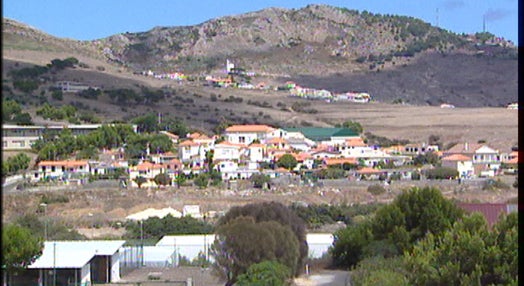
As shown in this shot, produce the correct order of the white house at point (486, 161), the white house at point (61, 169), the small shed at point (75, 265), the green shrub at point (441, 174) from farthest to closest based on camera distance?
the white house at point (486, 161) < the green shrub at point (441, 174) < the white house at point (61, 169) < the small shed at point (75, 265)

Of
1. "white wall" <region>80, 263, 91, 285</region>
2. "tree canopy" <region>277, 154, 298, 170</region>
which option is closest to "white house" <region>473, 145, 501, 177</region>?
"tree canopy" <region>277, 154, 298, 170</region>

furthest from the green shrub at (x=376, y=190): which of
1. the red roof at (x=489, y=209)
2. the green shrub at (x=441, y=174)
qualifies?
the red roof at (x=489, y=209)

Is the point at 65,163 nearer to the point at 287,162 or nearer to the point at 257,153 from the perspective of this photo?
the point at 257,153

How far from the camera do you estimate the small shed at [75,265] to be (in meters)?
15.2

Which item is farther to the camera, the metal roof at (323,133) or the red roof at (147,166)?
the metal roof at (323,133)

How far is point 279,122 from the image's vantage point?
58.7 metres

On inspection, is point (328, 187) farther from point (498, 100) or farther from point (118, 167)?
point (498, 100)

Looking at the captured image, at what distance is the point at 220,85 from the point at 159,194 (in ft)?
156

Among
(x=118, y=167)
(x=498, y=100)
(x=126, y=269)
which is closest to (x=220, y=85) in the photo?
(x=498, y=100)

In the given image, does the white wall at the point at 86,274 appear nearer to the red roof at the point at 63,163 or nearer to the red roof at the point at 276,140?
the red roof at the point at 63,163

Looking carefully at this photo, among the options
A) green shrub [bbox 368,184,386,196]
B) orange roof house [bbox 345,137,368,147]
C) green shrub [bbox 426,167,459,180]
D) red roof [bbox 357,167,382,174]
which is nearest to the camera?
green shrub [bbox 368,184,386,196]

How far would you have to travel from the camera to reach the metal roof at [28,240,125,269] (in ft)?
50.1

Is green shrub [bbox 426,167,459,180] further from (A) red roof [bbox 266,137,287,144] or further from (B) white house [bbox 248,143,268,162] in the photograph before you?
(A) red roof [bbox 266,137,287,144]

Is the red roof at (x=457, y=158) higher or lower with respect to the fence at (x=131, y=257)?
higher
